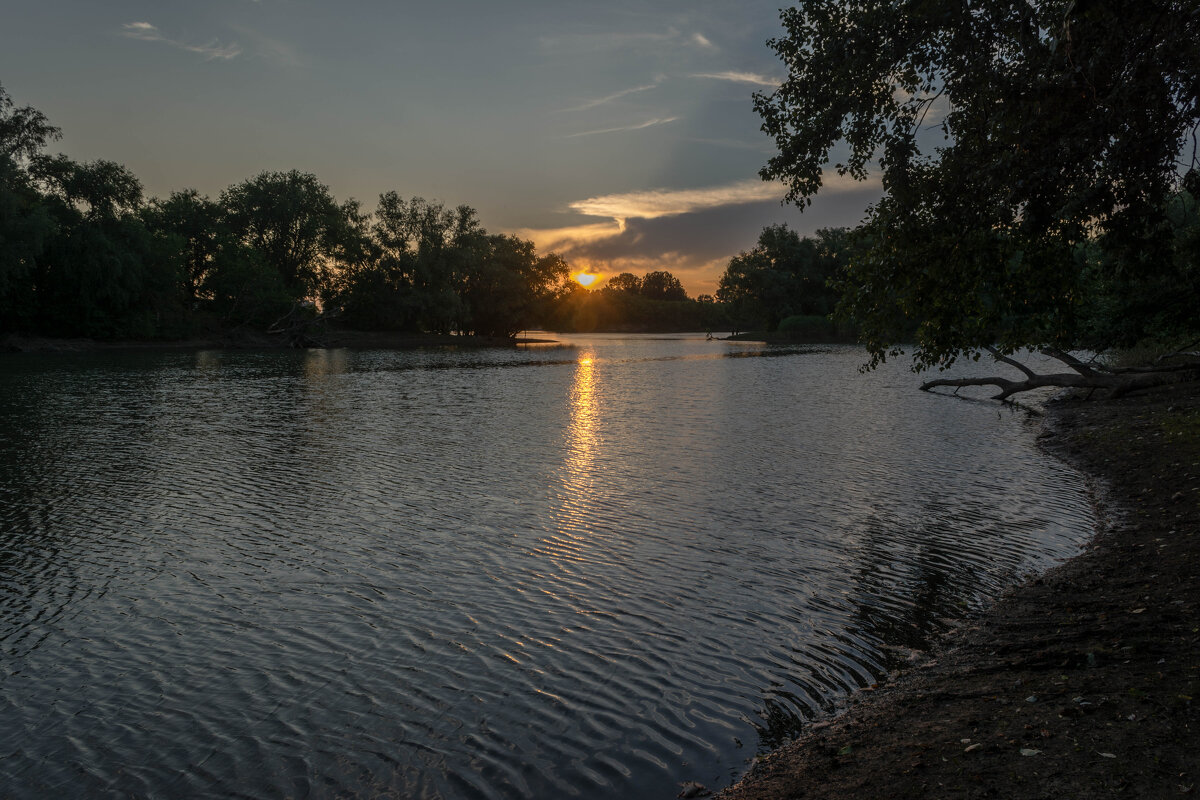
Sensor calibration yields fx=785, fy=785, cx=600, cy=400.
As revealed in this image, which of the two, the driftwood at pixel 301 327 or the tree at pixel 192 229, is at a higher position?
the tree at pixel 192 229

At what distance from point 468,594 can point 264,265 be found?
114 meters

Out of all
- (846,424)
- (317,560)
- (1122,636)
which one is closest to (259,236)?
(846,424)

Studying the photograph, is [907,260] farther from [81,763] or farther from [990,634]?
[81,763]

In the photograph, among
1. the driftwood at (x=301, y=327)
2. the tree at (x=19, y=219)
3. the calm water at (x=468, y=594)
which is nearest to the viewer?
the calm water at (x=468, y=594)

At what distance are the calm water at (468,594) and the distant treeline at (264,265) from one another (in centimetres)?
7133

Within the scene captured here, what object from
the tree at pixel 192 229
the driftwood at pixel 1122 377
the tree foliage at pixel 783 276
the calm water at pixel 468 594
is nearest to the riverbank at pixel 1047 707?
the calm water at pixel 468 594

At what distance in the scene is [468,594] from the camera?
11.6 metres

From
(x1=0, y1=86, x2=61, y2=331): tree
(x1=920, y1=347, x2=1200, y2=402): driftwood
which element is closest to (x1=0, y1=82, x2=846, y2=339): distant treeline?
(x1=0, y1=86, x2=61, y2=331): tree

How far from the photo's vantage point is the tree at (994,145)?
488 inches

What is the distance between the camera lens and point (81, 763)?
717 cm

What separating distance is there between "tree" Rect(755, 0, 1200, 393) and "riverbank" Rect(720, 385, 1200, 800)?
503 cm

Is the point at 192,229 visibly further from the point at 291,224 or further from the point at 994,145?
the point at 994,145

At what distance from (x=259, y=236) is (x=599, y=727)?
133565 millimetres

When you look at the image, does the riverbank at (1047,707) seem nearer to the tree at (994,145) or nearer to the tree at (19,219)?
the tree at (994,145)
